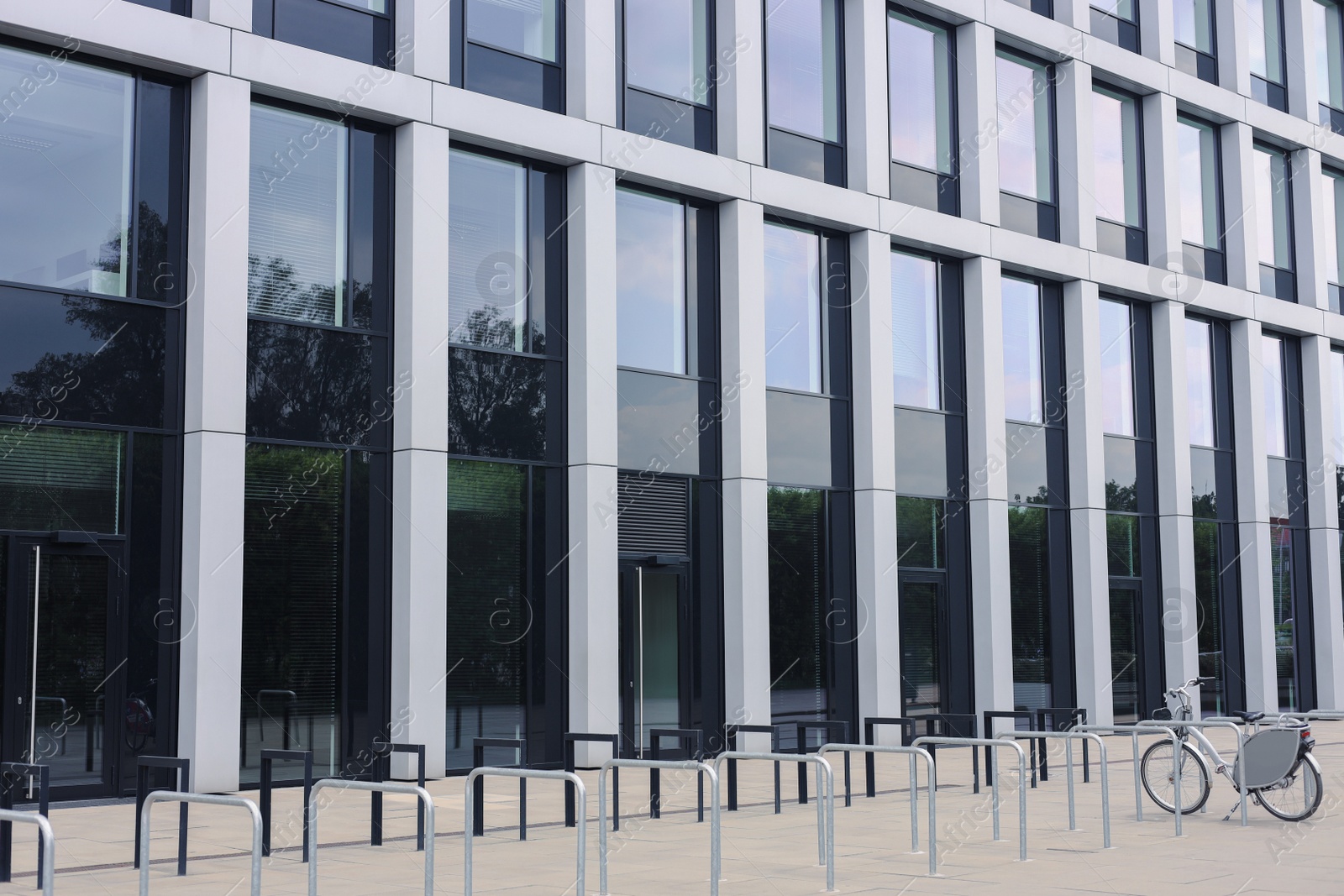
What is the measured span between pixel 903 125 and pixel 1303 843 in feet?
45.5

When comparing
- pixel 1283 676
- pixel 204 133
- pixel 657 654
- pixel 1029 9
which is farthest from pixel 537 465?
pixel 1283 676

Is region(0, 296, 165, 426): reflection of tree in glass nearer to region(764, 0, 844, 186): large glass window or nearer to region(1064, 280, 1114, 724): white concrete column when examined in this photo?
region(764, 0, 844, 186): large glass window

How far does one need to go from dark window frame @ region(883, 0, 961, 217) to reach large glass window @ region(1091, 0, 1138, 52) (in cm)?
360

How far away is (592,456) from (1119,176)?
13038mm

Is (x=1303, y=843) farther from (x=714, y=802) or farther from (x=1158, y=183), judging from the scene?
(x=1158, y=183)

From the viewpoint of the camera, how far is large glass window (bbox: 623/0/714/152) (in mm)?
18906

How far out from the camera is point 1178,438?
82.9 feet

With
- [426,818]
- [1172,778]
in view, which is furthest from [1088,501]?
[426,818]

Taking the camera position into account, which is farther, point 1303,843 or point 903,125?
point 903,125

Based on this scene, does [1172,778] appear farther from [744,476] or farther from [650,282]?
[650,282]

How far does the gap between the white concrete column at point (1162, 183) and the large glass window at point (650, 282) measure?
34.2ft

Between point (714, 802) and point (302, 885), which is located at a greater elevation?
point (714, 802)

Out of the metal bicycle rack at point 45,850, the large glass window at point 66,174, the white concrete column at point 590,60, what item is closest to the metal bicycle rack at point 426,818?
the metal bicycle rack at point 45,850

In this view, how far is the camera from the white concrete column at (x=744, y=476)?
18875 mm
